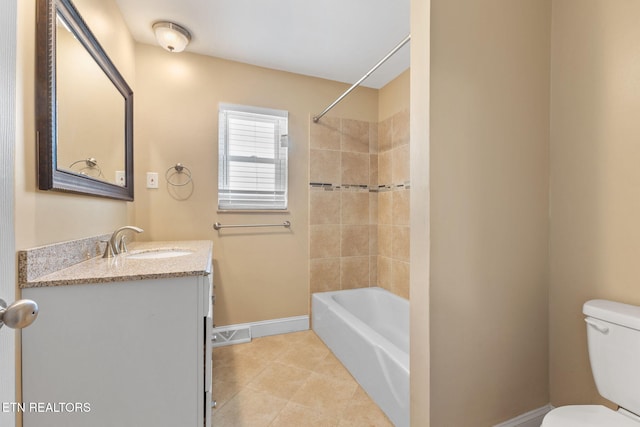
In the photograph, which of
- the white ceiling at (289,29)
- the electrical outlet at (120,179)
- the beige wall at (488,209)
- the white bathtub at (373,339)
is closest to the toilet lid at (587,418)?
the beige wall at (488,209)

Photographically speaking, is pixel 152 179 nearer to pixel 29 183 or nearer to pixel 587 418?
pixel 29 183

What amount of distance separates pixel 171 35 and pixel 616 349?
2.87m

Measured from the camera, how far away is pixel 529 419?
1329 millimetres

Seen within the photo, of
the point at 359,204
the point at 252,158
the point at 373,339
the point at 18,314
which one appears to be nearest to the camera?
the point at 18,314

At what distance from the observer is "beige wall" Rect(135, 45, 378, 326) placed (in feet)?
6.91

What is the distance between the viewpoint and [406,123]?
7.82ft

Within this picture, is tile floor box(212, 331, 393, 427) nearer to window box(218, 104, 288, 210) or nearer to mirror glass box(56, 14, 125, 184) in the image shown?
window box(218, 104, 288, 210)

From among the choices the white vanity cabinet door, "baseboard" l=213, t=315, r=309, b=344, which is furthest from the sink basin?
"baseboard" l=213, t=315, r=309, b=344

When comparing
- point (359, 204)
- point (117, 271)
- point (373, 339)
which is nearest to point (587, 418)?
point (373, 339)

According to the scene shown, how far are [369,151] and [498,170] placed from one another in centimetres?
158

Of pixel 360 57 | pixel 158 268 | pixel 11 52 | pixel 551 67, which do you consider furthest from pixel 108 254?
pixel 551 67

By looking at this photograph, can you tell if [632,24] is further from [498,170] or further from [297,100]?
[297,100]

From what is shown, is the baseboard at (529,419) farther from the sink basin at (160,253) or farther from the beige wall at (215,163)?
the sink basin at (160,253)

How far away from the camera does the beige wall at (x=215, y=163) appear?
2.11 metres
